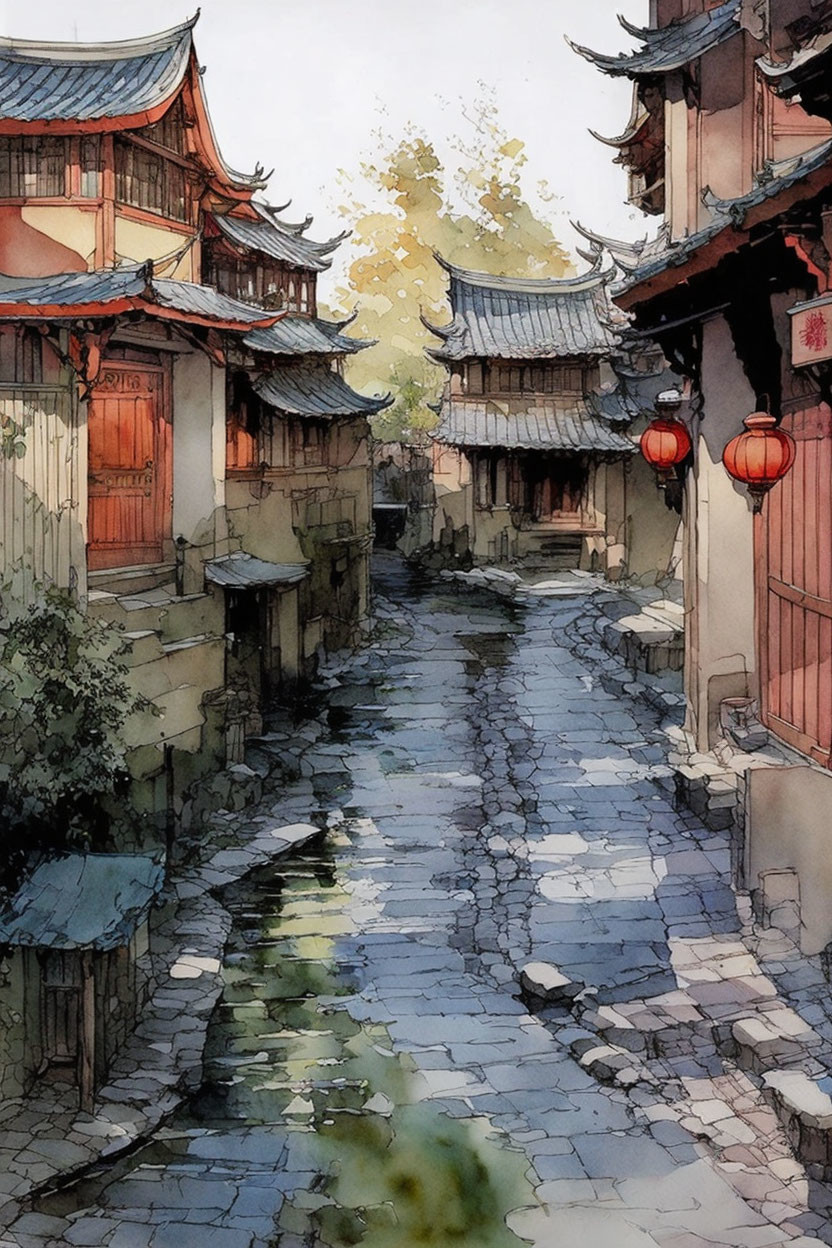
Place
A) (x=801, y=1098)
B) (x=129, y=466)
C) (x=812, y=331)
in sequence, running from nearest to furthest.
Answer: (x=801, y=1098)
(x=812, y=331)
(x=129, y=466)

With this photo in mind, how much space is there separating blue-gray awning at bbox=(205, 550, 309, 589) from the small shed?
14.9 ft

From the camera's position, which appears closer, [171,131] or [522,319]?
[171,131]

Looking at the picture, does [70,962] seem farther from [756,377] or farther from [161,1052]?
[756,377]

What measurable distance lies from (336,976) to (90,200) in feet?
22.6

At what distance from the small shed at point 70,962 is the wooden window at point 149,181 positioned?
6.41m

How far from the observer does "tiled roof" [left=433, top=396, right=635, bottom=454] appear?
81.9ft

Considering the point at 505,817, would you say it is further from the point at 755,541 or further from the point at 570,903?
the point at 755,541

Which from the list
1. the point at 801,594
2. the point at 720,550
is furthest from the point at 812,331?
the point at 720,550

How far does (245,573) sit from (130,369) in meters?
2.38

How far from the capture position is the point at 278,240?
18.6 meters

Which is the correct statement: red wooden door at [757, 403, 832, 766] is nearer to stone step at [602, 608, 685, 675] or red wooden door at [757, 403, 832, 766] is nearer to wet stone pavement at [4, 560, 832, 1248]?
wet stone pavement at [4, 560, 832, 1248]

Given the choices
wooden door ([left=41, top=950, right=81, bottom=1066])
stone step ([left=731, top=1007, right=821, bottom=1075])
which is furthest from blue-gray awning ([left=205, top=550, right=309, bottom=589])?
stone step ([left=731, top=1007, right=821, bottom=1075])

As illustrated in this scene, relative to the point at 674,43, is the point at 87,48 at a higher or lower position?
higher

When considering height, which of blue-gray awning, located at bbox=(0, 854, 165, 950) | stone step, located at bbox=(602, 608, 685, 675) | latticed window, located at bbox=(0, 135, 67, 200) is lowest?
blue-gray awning, located at bbox=(0, 854, 165, 950)
